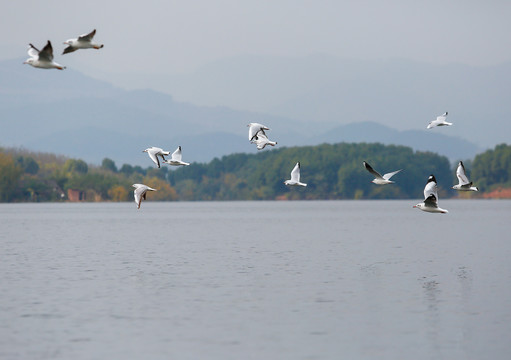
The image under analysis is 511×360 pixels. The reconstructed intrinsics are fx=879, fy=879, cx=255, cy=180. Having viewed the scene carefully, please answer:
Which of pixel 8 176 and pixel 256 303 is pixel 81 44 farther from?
pixel 8 176

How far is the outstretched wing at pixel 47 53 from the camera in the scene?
2325 cm

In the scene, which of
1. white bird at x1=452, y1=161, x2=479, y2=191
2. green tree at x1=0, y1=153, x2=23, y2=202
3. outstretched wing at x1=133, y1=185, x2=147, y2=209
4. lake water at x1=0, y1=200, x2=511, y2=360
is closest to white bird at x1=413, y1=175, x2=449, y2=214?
lake water at x1=0, y1=200, x2=511, y2=360

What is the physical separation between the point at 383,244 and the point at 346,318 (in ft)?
83.4

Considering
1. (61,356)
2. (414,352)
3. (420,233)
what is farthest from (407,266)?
(420,233)

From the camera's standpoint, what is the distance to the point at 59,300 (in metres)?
24.8

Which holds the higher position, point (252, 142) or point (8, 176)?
point (8, 176)

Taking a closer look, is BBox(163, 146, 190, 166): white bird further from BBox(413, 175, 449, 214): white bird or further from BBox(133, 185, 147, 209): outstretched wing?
BBox(413, 175, 449, 214): white bird

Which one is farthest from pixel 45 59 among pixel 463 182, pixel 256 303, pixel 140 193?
pixel 463 182

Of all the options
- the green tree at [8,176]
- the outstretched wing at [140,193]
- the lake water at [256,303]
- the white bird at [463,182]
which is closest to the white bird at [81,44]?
the lake water at [256,303]

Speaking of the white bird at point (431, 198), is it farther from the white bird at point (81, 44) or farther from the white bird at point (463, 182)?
the white bird at point (81, 44)

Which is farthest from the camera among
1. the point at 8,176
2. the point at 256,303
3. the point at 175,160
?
the point at 8,176

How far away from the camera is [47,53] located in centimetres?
2339

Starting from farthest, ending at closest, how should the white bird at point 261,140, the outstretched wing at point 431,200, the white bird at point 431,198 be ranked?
the white bird at point 261,140 → the white bird at point 431,198 → the outstretched wing at point 431,200

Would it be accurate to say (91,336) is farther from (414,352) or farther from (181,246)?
(181,246)
